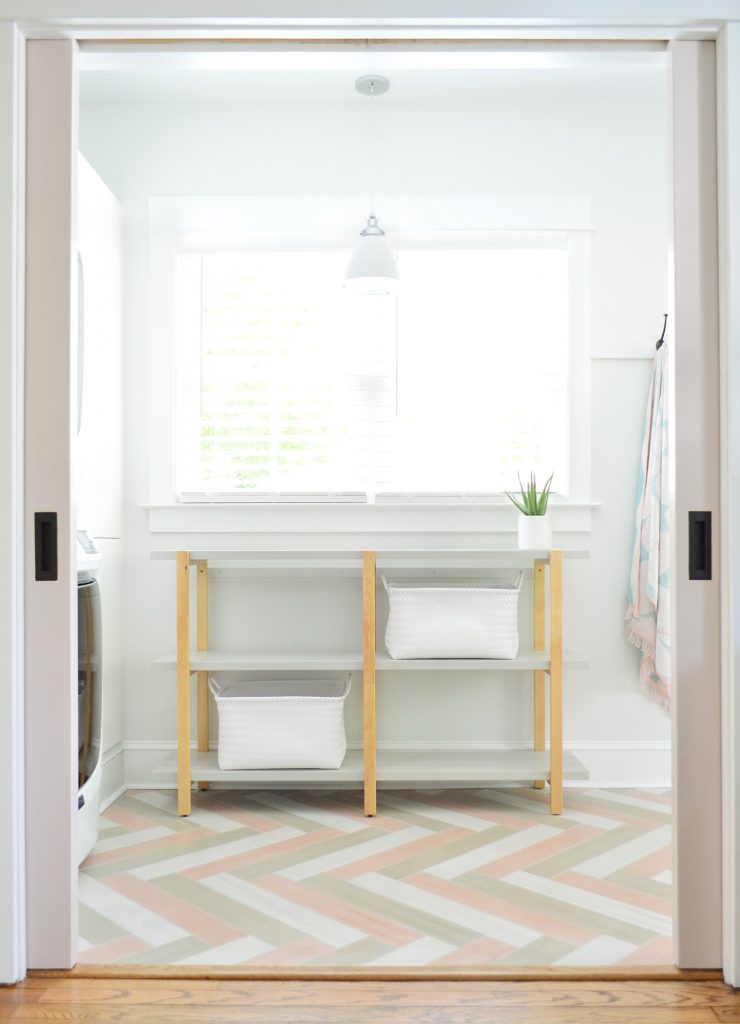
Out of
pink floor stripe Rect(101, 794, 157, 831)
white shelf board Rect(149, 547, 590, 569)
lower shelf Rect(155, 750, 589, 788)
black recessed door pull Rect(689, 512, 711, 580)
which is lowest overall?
pink floor stripe Rect(101, 794, 157, 831)

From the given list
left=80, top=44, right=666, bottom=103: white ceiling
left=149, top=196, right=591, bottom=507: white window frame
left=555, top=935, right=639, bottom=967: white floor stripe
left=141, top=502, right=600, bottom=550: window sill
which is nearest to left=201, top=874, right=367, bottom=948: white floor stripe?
left=555, top=935, right=639, bottom=967: white floor stripe

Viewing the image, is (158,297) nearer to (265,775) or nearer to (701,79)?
(265,775)

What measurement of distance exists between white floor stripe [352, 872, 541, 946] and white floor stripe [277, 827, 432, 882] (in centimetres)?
13

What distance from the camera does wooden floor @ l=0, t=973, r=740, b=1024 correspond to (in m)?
1.68

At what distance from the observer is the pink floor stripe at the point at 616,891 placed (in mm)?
2223

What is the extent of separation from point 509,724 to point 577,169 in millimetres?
2074

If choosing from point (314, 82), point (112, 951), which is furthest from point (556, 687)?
point (314, 82)

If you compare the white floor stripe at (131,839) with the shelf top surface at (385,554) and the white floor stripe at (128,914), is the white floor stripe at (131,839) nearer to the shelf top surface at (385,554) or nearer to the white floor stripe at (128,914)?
the white floor stripe at (128,914)

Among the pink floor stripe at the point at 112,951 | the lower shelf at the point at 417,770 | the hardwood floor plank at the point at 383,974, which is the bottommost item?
the pink floor stripe at the point at 112,951

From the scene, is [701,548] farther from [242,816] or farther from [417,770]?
[242,816]

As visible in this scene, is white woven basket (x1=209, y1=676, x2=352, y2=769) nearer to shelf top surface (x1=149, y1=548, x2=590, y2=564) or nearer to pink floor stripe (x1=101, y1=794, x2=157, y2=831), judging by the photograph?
pink floor stripe (x1=101, y1=794, x2=157, y2=831)

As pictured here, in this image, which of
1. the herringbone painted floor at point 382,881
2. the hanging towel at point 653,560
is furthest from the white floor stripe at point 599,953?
the hanging towel at point 653,560

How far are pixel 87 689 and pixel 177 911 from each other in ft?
2.02

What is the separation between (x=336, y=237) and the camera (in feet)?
10.9
